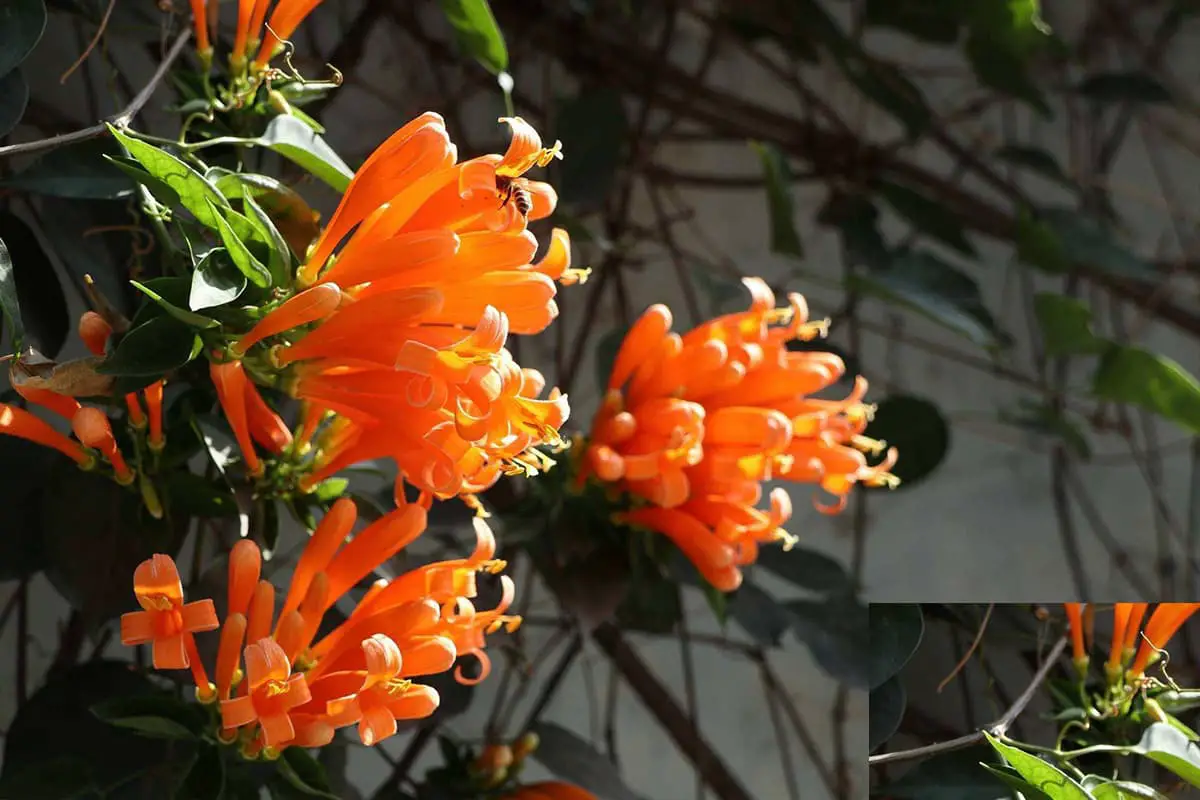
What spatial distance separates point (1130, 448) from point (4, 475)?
0.91 m

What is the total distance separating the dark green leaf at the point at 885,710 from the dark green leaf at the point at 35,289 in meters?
0.39

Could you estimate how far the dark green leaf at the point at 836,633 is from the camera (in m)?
0.70

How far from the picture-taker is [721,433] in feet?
1.85

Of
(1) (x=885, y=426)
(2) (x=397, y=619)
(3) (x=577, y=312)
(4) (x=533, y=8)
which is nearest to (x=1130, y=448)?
(1) (x=885, y=426)

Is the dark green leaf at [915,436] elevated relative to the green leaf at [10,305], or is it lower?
elevated

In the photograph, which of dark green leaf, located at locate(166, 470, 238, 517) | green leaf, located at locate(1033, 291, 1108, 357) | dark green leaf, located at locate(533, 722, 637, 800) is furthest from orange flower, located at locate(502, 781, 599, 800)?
green leaf, located at locate(1033, 291, 1108, 357)

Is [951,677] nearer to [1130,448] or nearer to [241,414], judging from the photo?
[241,414]

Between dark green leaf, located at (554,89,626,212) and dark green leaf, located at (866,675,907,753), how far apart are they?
14.4 inches

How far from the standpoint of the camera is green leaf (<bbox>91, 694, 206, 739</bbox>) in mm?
458

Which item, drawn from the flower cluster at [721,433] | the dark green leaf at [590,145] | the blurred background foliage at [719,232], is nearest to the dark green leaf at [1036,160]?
the blurred background foliage at [719,232]

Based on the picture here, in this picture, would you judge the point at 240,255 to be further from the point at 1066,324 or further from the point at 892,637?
the point at 1066,324

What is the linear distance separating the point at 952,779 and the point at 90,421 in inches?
14.1

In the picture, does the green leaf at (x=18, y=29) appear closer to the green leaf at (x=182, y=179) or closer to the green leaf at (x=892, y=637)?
the green leaf at (x=182, y=179)

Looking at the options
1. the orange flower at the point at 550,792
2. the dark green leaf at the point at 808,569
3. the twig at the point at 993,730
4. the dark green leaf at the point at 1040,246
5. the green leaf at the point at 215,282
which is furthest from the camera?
the dark green leaf at the point at 1040,246
